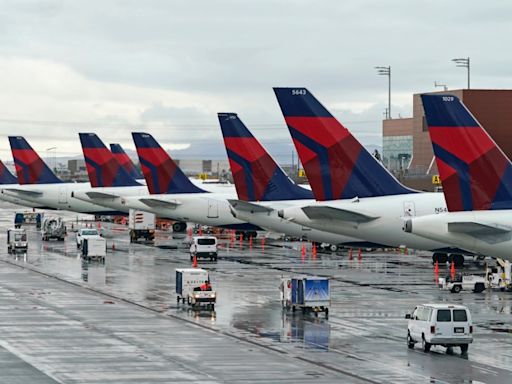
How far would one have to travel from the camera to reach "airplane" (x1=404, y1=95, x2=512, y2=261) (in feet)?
155

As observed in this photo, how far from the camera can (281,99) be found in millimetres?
60031

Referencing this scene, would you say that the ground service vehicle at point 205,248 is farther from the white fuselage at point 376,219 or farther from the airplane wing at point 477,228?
the airplane wing at point 477,228

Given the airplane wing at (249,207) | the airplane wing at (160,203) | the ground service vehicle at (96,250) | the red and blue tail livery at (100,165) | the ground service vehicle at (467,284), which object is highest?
the red and blue tail livery at (100,165)

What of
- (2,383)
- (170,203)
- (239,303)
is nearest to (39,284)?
(239,303)

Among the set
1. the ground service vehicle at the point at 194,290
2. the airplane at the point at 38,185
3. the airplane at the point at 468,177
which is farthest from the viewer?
the airplane at the point at 38,185

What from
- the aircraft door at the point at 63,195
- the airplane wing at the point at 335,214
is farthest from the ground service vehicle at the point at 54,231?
the airplane wing at the point at 335,214

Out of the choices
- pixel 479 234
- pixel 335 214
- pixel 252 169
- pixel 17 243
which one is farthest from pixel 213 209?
pixel 479 234

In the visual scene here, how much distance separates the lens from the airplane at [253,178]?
8388 centimetres

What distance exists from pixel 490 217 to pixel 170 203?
63.2 meters

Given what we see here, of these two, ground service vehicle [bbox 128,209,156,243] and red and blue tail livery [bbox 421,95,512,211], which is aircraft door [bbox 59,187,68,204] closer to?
ground service vehicle [bbox 128,209,156,243]

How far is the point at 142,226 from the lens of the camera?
111m

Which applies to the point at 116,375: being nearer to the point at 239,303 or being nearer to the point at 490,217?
the point at 490,217

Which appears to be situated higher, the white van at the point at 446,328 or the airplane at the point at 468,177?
the airplane at the point at 468,177

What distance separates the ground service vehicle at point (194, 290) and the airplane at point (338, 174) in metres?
6.03
